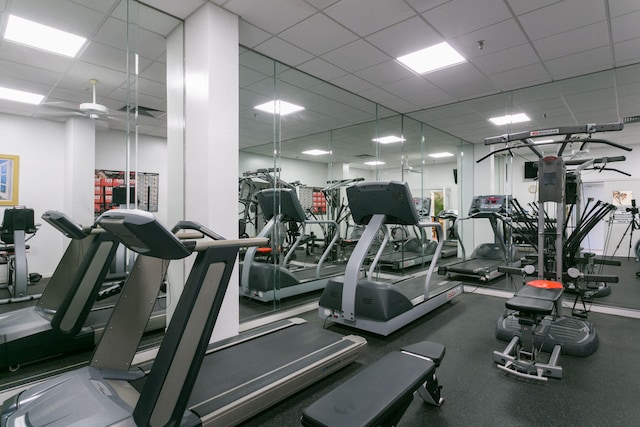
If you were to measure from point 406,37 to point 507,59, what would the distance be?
1446mm

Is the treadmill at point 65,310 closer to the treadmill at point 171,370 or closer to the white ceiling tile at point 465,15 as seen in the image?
the treadmill at point 171,370

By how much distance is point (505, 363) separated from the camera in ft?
8.59

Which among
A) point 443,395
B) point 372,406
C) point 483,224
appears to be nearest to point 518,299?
point 443,395

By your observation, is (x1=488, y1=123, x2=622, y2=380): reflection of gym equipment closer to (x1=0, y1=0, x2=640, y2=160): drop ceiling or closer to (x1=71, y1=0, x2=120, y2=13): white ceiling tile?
(x1=0, y1=0, x2=640, y2=160): drop ceiling

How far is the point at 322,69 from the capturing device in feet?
14.3

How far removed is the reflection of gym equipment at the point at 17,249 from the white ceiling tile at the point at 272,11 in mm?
2685

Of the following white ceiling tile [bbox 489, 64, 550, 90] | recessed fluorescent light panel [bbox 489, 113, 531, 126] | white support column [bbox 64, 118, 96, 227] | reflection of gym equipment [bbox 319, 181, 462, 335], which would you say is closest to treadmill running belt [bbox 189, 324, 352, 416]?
reflection of gym equipment [bbox 319, 181, 462, 335]

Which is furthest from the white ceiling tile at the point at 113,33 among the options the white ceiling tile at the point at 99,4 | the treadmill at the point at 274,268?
the treadmill at the point at 274,268

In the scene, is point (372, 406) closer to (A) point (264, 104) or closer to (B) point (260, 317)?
(B) point (260, 317)

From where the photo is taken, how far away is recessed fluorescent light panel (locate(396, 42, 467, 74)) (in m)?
3.82

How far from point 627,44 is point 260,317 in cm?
505

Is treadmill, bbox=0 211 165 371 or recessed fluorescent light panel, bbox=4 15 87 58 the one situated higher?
recessed fluorescent light panel, bbox=4 15 87 58

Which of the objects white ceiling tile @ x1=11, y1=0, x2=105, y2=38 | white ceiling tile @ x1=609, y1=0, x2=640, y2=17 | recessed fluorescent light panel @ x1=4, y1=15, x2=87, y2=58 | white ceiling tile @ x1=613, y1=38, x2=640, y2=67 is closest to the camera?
white ceiling tile @ x1=11, y1=0, x2=105, y2=38

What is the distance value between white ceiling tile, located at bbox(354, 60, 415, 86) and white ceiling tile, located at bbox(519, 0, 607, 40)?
4.65 feet
